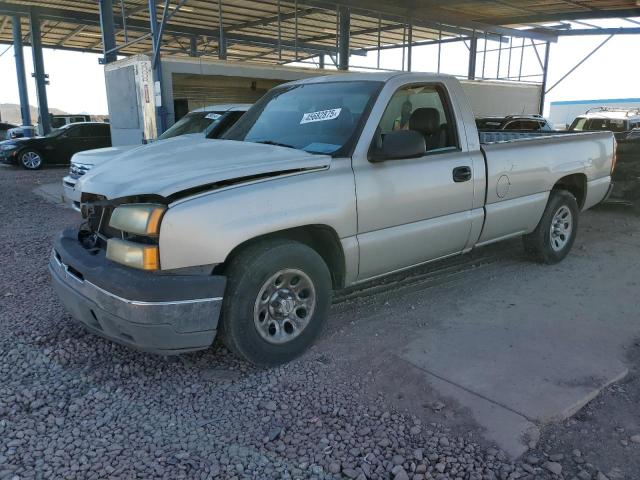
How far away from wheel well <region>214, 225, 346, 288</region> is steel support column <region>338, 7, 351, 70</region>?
16.2 meters

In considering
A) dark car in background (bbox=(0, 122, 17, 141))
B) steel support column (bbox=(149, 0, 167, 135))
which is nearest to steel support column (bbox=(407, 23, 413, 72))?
steel support column (bbox=(149, 0, 167, 135))

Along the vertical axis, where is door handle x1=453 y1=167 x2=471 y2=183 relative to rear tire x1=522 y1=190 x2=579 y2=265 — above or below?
above

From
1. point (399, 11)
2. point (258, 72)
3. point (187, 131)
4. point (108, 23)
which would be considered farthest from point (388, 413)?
point (399, 11)

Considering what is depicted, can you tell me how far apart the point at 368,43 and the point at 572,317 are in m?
23.9

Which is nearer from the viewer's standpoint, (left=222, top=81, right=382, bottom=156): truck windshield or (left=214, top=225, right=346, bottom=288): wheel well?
(left=214, top=225, right=346, bottom=288): wheel well

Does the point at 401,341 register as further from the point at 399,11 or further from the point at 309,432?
the point at 399,11

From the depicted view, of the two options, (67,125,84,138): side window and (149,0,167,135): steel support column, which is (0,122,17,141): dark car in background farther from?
(149,0,167,135): steel support column

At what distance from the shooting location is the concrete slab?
10.0ft

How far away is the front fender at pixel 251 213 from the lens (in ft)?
9.74

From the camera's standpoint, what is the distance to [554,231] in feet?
19.0

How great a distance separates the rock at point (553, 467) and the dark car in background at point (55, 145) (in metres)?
17.9

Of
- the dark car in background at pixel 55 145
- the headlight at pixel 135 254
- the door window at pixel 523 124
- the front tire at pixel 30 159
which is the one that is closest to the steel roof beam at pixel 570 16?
the door window at pixel 523 124

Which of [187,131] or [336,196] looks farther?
[187,131]

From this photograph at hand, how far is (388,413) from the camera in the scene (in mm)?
Result: 2990
